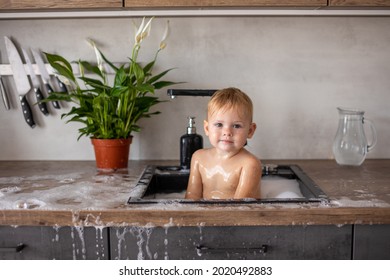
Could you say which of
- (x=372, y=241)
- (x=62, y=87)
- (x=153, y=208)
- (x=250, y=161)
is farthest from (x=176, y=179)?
(x=372, y=241)

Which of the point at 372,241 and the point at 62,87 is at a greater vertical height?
the point at 62,87

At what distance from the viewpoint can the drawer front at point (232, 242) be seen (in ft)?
4.00

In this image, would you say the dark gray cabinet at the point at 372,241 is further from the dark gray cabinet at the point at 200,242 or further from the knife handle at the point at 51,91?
the knife handle at the point at 51,91

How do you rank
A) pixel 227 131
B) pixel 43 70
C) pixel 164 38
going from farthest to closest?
pixel 43 70 < pixel 164 38 < pixel 227 131

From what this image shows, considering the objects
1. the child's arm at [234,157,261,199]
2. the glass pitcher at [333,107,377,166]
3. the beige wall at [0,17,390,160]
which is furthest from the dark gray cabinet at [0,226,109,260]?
the glass pitcher at [333,107,377,166]

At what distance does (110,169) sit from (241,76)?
2.10ft

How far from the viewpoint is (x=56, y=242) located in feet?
4.04

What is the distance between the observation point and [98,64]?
1826mm

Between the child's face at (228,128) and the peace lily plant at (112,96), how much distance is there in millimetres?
286

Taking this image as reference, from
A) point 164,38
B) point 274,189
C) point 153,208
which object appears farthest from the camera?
point 164,38

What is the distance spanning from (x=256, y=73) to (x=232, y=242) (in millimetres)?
883

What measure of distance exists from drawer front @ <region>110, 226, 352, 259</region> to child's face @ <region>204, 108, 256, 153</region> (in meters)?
0.30

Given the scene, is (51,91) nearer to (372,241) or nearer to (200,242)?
(200,242)
